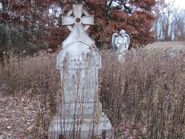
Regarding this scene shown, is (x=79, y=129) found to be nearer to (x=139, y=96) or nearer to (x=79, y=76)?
(x=79, y=76)

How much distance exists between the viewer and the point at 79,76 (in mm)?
6383

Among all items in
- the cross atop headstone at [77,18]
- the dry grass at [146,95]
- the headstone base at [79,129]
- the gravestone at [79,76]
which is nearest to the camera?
the dry grass at [146,95]

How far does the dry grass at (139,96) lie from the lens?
19.3 feet

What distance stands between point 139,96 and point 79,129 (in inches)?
74.6

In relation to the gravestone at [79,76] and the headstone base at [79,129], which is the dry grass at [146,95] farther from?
the gravestone at [79,76]

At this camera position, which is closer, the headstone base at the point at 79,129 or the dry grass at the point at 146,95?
the dry grass at the point at 146,95

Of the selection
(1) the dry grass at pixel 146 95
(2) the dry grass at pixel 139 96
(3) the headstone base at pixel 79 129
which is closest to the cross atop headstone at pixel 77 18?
(2) the dry grass at pixel 139 96

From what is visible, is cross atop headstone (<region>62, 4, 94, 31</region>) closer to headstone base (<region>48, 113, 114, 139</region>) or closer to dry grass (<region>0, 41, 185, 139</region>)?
dry grass (<region>0, 41, 185, 139</region>)

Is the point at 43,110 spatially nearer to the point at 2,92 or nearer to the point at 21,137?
the point at 21,137

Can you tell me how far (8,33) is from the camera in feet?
53.6

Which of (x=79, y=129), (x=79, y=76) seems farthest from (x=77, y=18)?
(x=79, y=129)

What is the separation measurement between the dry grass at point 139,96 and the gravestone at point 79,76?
0.18 m

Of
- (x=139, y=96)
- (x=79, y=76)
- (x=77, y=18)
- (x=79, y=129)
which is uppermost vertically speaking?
(x=77, y=18)

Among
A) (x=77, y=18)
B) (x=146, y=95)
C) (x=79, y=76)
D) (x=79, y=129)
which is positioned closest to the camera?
(x=79, y=129)
